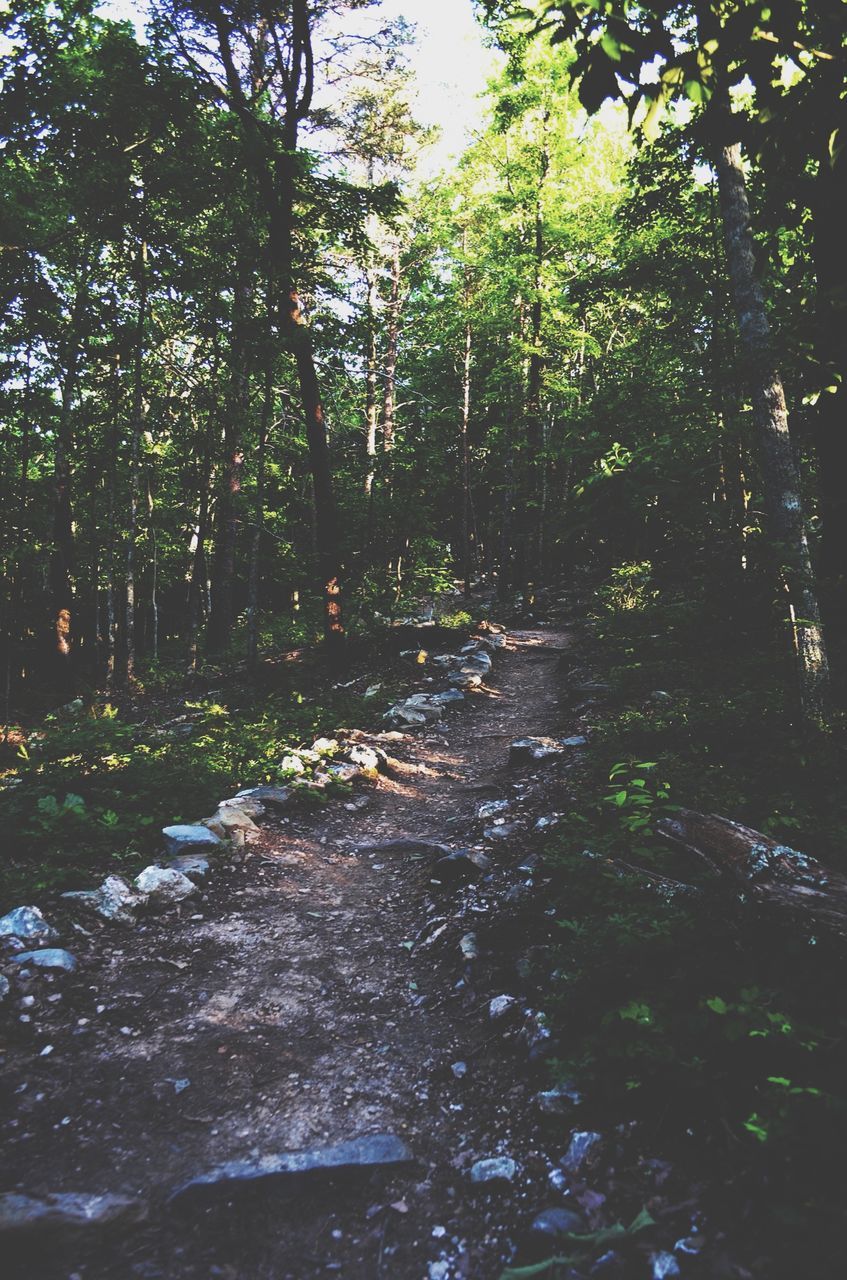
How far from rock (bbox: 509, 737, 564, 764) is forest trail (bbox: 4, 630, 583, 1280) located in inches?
80.7

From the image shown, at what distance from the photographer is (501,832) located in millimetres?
5984

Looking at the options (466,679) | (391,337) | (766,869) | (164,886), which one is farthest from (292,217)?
(766,869)

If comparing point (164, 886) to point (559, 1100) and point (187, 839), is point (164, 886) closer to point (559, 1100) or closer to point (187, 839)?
point (187, 839)

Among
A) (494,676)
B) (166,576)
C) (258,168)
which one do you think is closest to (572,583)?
(494,676)

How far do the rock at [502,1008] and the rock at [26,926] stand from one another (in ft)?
9.54

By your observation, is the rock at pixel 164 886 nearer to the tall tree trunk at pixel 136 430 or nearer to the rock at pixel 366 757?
the rock at pixel 366 757

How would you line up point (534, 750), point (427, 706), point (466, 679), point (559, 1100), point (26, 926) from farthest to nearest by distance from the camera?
1. point (466, 679)
2. point (427, 706)
3. point (534, 750)
4. point (26, 926)
5. point (559, 1100)

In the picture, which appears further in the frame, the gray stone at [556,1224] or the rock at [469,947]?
the rock at [469,947]

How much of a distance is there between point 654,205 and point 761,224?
8.80 meters

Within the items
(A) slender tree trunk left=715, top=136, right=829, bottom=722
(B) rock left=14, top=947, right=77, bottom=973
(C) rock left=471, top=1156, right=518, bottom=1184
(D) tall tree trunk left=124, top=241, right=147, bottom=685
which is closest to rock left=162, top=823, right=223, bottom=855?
(B) rock left=14, top=947, right=77, bottom=973

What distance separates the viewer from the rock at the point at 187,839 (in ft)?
18.2

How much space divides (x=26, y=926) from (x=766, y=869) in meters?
4.53

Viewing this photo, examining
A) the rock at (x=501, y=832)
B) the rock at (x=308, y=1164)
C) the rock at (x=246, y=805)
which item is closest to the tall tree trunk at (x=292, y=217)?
the rock at (x=246, y=805)

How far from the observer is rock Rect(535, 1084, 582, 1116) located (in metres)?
2.76
